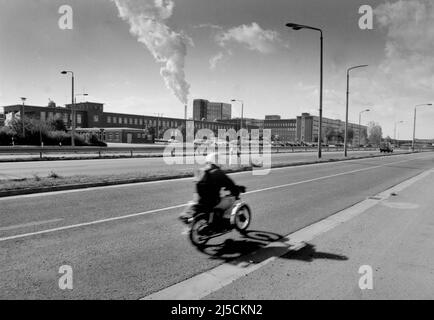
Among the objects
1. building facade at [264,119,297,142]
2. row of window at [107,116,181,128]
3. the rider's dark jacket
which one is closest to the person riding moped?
the rider's dark jacket

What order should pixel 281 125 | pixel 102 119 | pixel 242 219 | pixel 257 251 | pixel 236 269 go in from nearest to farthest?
pixel 236 269 → pixel 257 251 → pixel 242 219 → pixel 102 119 → pixel 281 125

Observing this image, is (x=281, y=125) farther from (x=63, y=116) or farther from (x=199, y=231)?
(x=199, y=231)

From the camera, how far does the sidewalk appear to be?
400 cm

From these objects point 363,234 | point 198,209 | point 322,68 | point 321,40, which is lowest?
point 363,234

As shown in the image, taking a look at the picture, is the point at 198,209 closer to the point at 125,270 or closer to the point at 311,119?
the point at 125,270

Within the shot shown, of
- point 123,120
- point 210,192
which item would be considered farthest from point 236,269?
point 123,120

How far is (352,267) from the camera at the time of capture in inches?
190

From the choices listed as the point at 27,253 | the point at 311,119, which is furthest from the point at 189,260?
the point at 311,119

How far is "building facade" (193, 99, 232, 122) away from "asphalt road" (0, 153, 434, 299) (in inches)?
4172

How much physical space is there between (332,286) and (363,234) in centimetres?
282

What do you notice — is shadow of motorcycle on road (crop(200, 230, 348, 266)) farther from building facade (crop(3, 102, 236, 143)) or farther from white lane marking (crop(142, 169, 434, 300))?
building facade (crop(3, 102, 236, 143))

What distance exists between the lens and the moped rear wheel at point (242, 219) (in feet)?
21.1

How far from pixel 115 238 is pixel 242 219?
2327 millimetres

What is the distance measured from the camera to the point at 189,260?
16.4ft
